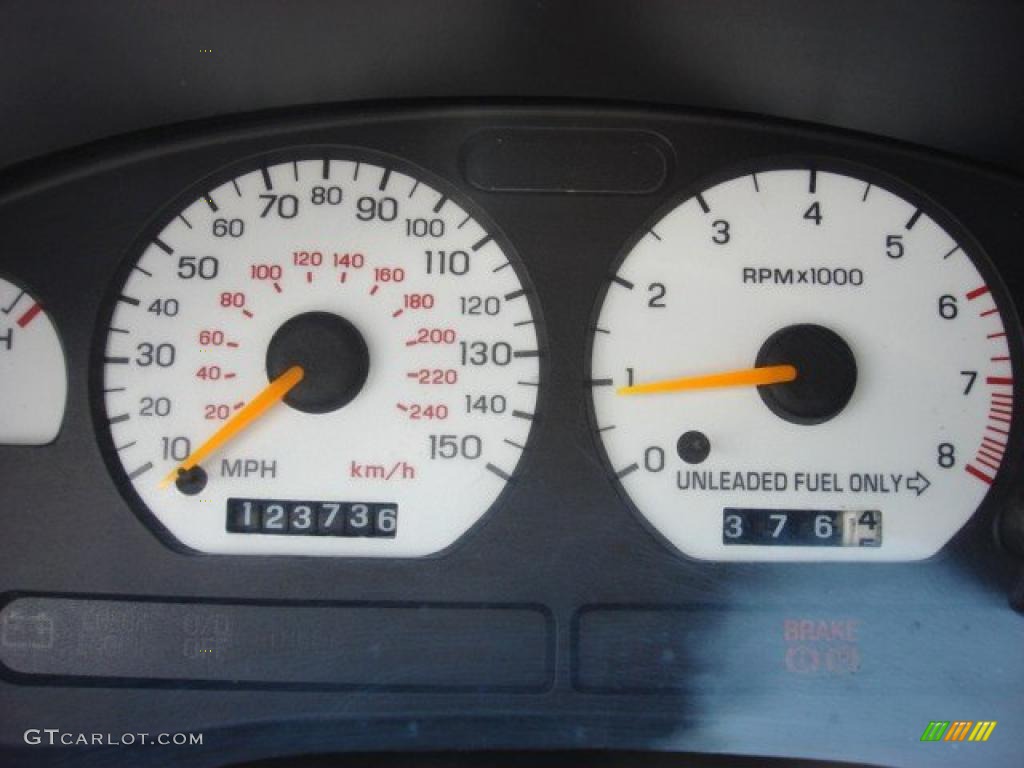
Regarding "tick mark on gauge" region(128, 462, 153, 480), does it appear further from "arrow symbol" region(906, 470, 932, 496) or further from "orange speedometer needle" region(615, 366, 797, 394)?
"arrow symbol" region(906, 470, 932, 496)

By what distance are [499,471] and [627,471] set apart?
24cm

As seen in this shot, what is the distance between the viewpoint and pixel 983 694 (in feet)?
6.72

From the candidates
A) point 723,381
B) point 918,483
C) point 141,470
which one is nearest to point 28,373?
point 141,470

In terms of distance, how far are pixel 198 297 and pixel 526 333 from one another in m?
0.64

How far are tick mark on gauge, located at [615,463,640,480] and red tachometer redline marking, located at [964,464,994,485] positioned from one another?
63 cm

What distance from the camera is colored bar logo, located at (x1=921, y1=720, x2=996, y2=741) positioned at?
6.67 feet

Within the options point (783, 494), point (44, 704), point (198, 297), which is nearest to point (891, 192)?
point (783, 494)

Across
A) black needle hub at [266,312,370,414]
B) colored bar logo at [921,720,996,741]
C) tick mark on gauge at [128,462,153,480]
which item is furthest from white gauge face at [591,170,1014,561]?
tick mark on gauge at [128,462,153,480]

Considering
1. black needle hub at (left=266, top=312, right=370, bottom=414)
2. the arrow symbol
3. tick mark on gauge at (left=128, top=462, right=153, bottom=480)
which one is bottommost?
the arrow symbol

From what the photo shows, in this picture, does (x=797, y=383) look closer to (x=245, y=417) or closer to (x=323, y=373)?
(x=323, y=373)

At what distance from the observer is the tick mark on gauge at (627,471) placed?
2.10 metres

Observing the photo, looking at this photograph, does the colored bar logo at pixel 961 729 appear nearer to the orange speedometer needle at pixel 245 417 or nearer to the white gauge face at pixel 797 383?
the white gauge face at pixel 797 383

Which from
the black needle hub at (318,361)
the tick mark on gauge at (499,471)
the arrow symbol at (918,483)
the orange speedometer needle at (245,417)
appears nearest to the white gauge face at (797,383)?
the arrow symbol at (918,483)

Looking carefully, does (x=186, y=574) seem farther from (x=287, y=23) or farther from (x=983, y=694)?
(x=983, y=694)
